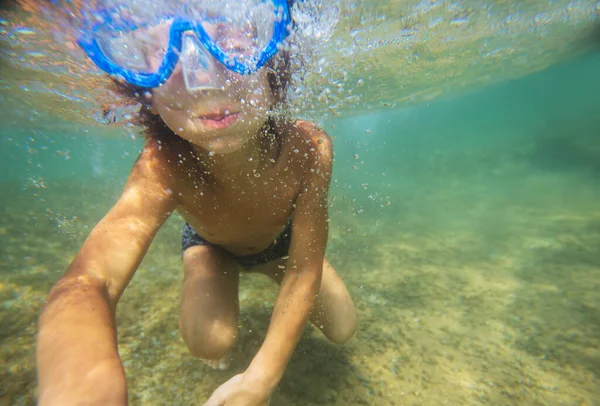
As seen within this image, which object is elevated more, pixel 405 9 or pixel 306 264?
pixel 405 9

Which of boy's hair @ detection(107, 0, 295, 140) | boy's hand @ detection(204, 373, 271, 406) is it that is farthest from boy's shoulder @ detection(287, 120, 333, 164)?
boy's hand @ detection(204, 373, 271, 406)

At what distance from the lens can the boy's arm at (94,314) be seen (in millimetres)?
1324

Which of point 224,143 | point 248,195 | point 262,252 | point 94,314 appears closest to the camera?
point 94,314

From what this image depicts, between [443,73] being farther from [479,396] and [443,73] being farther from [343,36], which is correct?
[479,396]

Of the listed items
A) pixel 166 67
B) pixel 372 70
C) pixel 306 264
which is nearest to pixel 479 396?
pixel 306 264

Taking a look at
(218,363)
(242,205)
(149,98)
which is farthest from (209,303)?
(149,98)

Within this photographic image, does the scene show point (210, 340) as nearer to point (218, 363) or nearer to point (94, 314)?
point (218, 363)

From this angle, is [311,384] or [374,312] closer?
[311,384]

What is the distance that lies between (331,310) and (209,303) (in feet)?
4.82

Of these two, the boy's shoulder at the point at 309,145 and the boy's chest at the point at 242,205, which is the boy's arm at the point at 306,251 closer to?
the boy's shoulder at the point at 309,145

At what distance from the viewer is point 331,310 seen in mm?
3834

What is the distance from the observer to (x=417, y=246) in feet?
30.8

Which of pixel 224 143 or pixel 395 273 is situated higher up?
pixel 224 143

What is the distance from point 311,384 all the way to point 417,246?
6996mm
